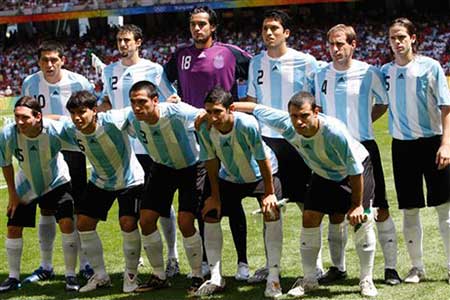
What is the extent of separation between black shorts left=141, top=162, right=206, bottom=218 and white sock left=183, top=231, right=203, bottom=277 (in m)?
0.20

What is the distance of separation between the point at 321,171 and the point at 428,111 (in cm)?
92

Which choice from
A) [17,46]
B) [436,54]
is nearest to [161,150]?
[436,54]

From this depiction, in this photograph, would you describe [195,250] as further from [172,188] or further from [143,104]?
[143,104]

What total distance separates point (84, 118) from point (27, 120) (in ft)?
1.53

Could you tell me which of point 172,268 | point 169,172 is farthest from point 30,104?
point 172,268

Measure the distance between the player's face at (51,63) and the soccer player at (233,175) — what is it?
1654mm

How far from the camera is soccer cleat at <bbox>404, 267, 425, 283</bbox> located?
6.25 m

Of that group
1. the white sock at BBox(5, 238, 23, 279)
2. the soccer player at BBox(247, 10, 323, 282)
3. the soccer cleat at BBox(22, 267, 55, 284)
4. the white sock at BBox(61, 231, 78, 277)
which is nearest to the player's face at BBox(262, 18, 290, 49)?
the soccer player at BBox(247, 10, 323, 282)

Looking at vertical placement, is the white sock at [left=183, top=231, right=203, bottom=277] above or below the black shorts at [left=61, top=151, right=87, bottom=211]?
below

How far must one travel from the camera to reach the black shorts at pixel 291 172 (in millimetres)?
6562

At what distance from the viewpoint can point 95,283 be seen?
264 inches

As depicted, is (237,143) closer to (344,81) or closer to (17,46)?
(344,81)


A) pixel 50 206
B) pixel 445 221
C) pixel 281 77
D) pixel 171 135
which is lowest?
pixel 445 221

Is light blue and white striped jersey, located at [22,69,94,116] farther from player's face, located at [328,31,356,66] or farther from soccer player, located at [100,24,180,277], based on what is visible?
player's face, located at [328,31,356,66]
